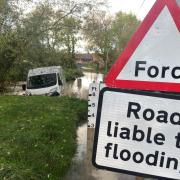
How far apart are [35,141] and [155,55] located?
7.11 m

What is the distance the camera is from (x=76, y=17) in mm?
24344

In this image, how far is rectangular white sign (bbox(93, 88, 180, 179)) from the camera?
87.1 inches

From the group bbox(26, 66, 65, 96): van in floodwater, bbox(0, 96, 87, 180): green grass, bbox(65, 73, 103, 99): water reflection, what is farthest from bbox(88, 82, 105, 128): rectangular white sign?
bbox(26, 66, 65, 96): van in floodwater

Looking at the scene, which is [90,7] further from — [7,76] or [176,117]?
[176,117]

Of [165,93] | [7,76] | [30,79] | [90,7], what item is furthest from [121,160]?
[7,76]

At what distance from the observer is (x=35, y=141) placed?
9.05 meters

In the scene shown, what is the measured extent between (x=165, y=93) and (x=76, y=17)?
22638 mm

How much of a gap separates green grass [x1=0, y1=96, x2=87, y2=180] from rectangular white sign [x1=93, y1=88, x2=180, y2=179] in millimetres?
4411

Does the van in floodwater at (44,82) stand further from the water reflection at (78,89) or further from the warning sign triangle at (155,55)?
the warning sign triangle at (155,55)

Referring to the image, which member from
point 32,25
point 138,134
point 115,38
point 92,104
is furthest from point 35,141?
point 115,38

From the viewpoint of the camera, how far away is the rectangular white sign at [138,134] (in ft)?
7.26

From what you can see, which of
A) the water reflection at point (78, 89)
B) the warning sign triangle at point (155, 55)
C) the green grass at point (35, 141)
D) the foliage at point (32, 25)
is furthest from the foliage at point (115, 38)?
the warning sign triangle at point (155, 55)

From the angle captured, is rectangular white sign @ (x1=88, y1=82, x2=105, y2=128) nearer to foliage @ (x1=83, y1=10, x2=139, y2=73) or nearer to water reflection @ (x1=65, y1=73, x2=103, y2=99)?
water reflection @ (x1=65, y1=73, x2=103, y2=99)

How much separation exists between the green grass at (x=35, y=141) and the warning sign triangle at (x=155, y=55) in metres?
4.51
